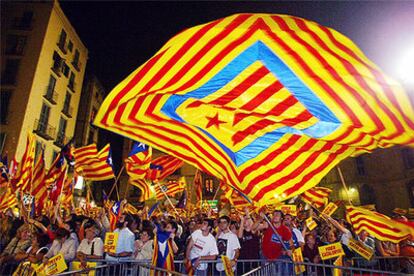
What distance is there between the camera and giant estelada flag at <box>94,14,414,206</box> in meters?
3.58

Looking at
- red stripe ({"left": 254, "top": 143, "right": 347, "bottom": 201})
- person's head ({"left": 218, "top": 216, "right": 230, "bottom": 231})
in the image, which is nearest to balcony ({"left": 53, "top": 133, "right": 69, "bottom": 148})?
person's head ({"left": 218, "top": 216, "right": 230, "bottom": 231})

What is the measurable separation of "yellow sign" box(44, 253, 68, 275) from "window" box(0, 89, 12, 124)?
22473mm

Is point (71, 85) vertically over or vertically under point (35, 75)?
over

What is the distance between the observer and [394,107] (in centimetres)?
348

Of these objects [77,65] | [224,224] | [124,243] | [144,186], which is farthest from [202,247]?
[77,65]

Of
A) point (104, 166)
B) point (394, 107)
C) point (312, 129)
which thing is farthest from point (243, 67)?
point (104, 166)

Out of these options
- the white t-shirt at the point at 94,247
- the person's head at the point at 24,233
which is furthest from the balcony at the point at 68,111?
the white t-shirt at the point at 94,247

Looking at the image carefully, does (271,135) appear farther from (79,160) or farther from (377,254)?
(79,160)

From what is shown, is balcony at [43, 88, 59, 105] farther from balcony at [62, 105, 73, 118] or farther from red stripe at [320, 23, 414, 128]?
red stripe at [320, 23, 414, 128]

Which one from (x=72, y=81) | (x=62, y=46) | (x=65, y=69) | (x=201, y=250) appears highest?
(x=62, y=46)

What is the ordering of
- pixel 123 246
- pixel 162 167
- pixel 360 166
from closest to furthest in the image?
1. pixel 123 246
2. pixel 162 167
3. pixel 360 166

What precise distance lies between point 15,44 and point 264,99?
28846 mm

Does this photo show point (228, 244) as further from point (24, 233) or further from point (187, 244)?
point (24, 233)

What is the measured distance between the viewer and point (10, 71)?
25.2m
